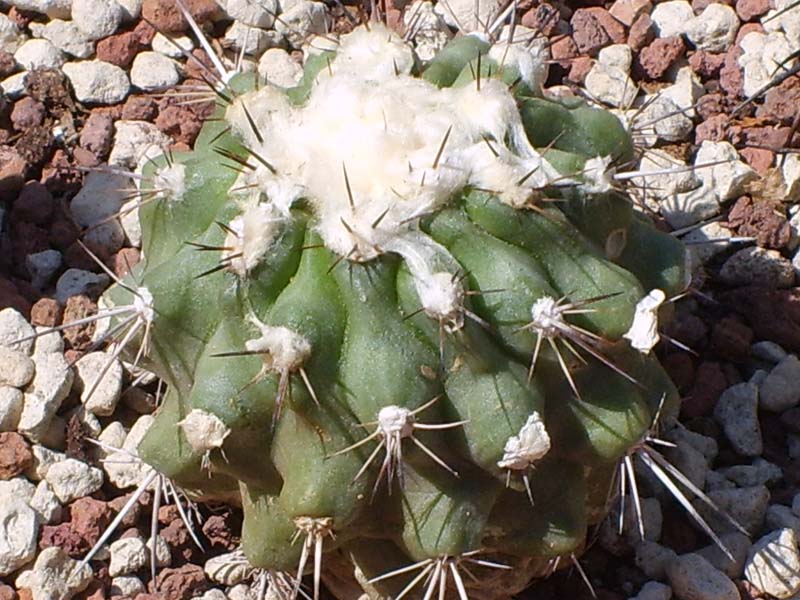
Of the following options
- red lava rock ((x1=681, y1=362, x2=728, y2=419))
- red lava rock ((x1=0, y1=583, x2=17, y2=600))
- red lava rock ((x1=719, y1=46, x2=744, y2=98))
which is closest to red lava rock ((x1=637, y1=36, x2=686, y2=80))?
red lava rock ((x1=719, y1=46, x2=744, y2=98))

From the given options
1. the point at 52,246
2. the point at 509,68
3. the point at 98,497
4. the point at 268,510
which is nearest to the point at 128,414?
the point at 98,497

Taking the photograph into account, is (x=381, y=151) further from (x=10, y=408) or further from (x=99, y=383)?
(x=10, y=408)

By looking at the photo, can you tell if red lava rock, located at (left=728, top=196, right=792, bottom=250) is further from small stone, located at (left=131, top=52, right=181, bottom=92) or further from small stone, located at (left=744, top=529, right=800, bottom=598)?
small stone, located at (left=131, top=52, right=181, bottom=92)

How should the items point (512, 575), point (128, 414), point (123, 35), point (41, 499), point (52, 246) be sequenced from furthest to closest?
point (123, 35)
point (52, 246)
point (128, 414)
point (41, 499)
point (512, 575)

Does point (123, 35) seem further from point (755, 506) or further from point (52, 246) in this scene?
point (755, 506)

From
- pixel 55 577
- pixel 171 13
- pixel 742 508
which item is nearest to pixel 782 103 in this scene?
pixel 742 508

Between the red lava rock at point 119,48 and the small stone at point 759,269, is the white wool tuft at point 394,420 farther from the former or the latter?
the red lava rock at point 119,48

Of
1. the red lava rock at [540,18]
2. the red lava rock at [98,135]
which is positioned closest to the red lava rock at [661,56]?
the red lava rock at [540,18]
